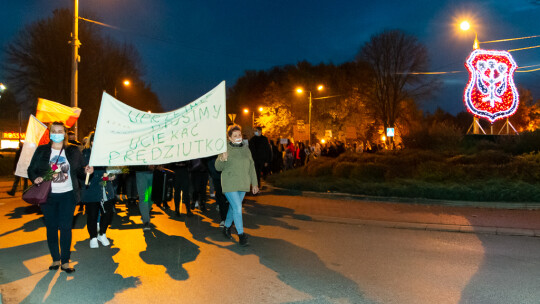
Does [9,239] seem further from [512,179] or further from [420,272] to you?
[512,179]

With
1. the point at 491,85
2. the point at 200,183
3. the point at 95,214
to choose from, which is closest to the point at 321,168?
the point at 200,183

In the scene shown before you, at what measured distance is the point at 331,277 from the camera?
18.6 feet

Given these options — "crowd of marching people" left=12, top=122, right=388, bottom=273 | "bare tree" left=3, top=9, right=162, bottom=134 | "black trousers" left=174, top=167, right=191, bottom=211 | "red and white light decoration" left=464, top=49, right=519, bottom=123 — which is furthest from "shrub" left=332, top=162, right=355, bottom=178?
"bare tree" left=3, top=9, right=162, bottom=134

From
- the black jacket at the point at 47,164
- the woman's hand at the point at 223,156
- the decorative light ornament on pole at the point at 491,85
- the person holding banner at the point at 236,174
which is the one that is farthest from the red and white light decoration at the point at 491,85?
the black jacket at the point at 47,164

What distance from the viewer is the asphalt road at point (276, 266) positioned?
5008 millimetres

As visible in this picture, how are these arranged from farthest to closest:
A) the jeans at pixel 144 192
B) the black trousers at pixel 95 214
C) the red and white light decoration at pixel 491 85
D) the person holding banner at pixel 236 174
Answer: the red and white light decoration at pixel 491 85
the jeans at pixel 144 192
the person holding banner at pixel 236 174
the black trousers at pixel 95 214

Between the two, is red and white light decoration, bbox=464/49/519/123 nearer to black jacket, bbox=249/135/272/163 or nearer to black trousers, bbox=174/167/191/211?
black jacket, bbox=249/135/272/163

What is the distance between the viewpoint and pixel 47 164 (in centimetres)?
566

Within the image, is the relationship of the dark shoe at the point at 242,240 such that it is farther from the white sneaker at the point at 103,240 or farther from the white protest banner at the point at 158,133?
the white sneaker at the point at 103,240

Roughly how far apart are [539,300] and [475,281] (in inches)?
31.1

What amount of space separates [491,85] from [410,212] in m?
13.8

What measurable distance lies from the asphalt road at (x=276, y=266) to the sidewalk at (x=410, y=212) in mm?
476

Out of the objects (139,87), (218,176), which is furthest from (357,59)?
(218,176)

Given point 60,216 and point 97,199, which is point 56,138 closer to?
point 60,216
